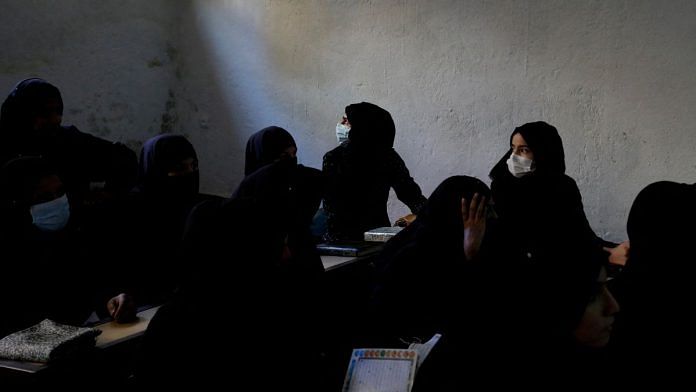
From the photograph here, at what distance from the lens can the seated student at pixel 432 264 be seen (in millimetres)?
2682

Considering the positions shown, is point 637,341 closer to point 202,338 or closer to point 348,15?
point 202,338

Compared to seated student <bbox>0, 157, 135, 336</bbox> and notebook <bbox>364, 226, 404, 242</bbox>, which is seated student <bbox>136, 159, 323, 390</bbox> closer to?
seated student <bbox>0, 157, 135, 336</bbox>

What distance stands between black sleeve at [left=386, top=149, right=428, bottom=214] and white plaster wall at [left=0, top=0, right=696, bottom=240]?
2.70 feet

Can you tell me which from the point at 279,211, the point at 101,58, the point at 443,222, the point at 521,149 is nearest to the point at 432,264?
the point at 443,222

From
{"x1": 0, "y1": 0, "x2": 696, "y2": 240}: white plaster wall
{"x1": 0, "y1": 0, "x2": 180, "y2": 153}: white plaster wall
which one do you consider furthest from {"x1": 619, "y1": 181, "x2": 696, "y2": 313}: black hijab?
{"x1": 0, "y1": 0, "x2": 180, "y2": 153}: white plaster wall

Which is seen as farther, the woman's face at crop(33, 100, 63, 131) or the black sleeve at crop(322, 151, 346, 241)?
the black sleeve at crop(322, 151, 346, 241)

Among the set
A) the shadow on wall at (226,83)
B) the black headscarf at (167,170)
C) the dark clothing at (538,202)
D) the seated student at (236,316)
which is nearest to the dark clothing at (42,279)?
the black headscarf at (167,170)

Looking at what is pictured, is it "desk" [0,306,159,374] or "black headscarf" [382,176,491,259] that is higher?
"black headscarf" [382,176,491,259]

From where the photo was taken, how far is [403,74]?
543 cm

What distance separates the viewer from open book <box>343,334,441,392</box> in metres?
1.92

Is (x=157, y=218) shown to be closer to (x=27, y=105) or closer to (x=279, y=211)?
(x=27, y=105)

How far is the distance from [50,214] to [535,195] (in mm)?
2338

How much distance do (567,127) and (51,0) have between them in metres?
4.10

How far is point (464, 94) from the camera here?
5125mm
